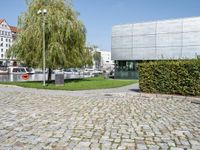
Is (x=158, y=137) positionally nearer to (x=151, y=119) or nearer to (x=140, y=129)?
(x=140, y=129)

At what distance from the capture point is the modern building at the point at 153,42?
3503cm

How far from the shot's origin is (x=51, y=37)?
2380 cm

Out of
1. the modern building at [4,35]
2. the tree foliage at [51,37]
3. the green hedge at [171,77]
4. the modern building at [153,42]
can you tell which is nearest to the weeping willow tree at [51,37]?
the tree foliage at [51,37]

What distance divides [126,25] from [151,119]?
3272cm

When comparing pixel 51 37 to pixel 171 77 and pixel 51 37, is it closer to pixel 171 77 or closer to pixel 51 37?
pixel 51 37

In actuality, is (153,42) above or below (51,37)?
above

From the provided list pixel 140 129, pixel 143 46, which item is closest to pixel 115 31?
pixel 143 46

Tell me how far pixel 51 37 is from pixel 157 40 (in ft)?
59.7

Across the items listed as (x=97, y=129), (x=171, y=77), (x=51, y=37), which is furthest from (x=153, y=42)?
(x=97, y=129)

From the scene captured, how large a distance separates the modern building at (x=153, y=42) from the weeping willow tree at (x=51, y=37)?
43.6ft

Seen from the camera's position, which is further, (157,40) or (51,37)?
(157,40)

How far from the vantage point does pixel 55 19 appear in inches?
940

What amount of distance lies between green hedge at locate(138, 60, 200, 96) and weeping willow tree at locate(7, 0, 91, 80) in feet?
30.1

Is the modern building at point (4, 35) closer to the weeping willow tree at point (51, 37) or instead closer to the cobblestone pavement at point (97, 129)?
the weeping willow tree at point (51, 37)
